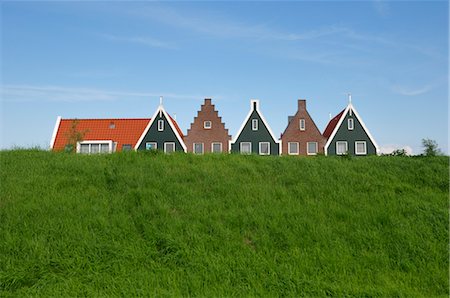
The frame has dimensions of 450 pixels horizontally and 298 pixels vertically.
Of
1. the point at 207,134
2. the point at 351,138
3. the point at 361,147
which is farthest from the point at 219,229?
the point at 361,147

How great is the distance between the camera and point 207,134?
43.6 m

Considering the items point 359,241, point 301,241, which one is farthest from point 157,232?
point 359,241

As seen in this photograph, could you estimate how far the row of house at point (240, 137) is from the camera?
42.1m

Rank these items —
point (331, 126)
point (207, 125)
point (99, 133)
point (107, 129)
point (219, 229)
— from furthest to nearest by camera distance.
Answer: point (331, 126) → point (107, 129) → point (99, 133) → point (207, 125) → point (219, 229)

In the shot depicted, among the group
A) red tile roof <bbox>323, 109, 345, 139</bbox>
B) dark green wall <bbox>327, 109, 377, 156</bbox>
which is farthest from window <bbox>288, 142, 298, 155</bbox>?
red tile roof <bbox>323, 109, 345, 139</bbox>

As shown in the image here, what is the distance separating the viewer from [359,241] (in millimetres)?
9609

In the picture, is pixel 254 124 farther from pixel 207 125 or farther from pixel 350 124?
pixel 350 124

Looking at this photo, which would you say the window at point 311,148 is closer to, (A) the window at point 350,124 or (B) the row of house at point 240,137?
(B) the row of house at point 240,137

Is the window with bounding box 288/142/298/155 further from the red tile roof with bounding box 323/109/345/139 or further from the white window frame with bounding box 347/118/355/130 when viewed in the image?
the white window frame with bounding box 347/118/355/130

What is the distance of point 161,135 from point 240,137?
8.27 metres

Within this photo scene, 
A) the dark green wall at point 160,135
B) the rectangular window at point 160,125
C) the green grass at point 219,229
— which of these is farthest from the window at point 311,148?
the green grass at point 219,229

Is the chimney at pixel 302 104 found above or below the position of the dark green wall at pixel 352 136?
above

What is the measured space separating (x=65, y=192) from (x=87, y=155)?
11.5 ft

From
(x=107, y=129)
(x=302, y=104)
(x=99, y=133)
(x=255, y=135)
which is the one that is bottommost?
(x=255, y=135)
